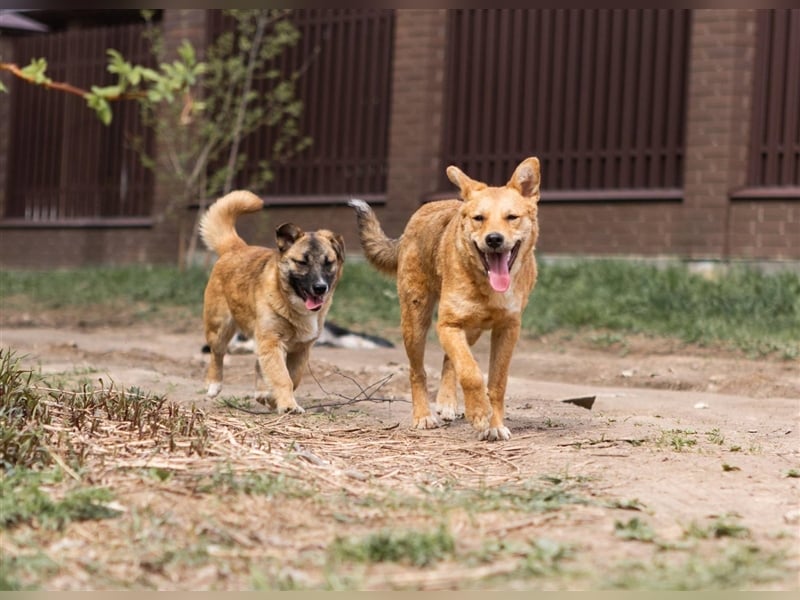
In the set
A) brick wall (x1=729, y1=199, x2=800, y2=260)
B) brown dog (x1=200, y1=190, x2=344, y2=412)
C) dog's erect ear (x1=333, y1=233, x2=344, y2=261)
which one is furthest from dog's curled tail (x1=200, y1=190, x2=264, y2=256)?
brick wall (x1=729, y1=199, x2=800, y2=260)

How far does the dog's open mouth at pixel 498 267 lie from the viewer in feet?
20.1

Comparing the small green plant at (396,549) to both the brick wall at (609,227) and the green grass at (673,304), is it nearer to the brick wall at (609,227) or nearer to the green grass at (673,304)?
the green grass at (673,304)

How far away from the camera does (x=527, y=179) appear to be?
6441 millimetres

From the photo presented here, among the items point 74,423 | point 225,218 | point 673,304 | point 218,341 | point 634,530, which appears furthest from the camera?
point 673,304

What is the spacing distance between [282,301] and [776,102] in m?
8.05

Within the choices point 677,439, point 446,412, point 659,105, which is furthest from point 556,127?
point 677,439

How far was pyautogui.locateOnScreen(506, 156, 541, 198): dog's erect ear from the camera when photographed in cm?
641

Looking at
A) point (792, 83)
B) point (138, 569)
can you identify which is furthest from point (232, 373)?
point (792, 83)

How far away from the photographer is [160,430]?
5523 millimetres

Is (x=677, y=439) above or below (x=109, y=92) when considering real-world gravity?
below

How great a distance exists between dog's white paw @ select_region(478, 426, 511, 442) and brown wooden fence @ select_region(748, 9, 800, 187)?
8.62 meters

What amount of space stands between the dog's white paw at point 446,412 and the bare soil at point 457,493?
76 mm

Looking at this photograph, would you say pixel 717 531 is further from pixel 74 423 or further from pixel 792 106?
pixel 792 106

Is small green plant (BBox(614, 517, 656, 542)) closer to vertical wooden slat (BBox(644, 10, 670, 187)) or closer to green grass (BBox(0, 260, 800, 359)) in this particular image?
green grass (BBox(0, 260, 800, 359))
